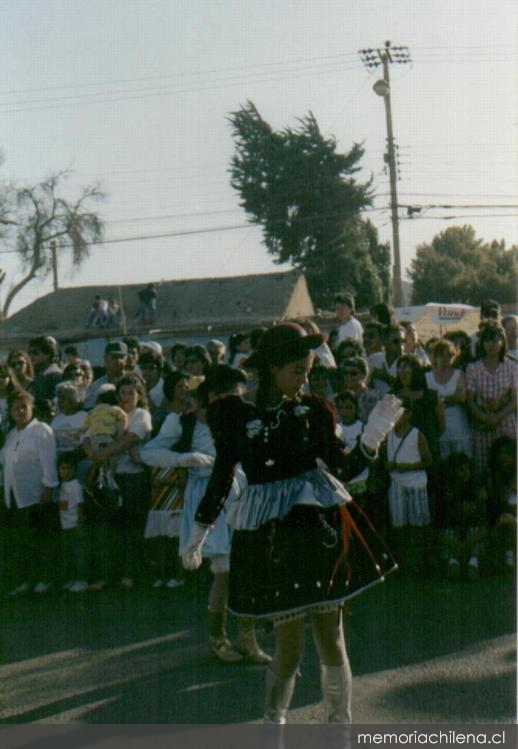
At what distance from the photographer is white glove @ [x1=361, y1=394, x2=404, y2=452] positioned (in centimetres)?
402

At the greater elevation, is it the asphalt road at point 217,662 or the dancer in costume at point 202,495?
the dancer in costume at point 202,495

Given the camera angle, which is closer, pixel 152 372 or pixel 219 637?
pixel 219 637

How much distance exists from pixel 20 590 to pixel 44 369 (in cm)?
242

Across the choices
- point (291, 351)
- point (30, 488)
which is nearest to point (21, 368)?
point (30, 488)

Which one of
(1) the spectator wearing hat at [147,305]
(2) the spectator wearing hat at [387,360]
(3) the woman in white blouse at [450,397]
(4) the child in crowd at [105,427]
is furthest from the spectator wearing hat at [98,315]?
(3) the woman in white blouse at [450,397]

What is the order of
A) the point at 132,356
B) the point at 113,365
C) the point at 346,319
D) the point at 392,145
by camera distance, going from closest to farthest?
the point at 113,365 < the point at 132,356 < the point at 346,319 < the point at 392,145

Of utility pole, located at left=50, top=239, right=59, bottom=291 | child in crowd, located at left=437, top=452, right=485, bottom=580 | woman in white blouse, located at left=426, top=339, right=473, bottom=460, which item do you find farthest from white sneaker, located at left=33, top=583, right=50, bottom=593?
utility pole, located at left=50, top=239, right=59, bottom=291

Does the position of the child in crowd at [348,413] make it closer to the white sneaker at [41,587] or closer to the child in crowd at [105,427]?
the child in crowd at [105,427]

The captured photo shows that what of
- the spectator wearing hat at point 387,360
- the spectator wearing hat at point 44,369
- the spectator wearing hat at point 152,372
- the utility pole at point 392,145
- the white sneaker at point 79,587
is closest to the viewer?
the white sneaker at point 79,587

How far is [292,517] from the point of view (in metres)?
3.94

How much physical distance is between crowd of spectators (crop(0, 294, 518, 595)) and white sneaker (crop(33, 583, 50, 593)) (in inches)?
0.4

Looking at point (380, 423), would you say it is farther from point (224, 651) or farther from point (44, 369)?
point (44, 369)

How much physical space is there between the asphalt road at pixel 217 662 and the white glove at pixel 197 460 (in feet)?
3.29

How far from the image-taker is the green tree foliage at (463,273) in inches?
2066
